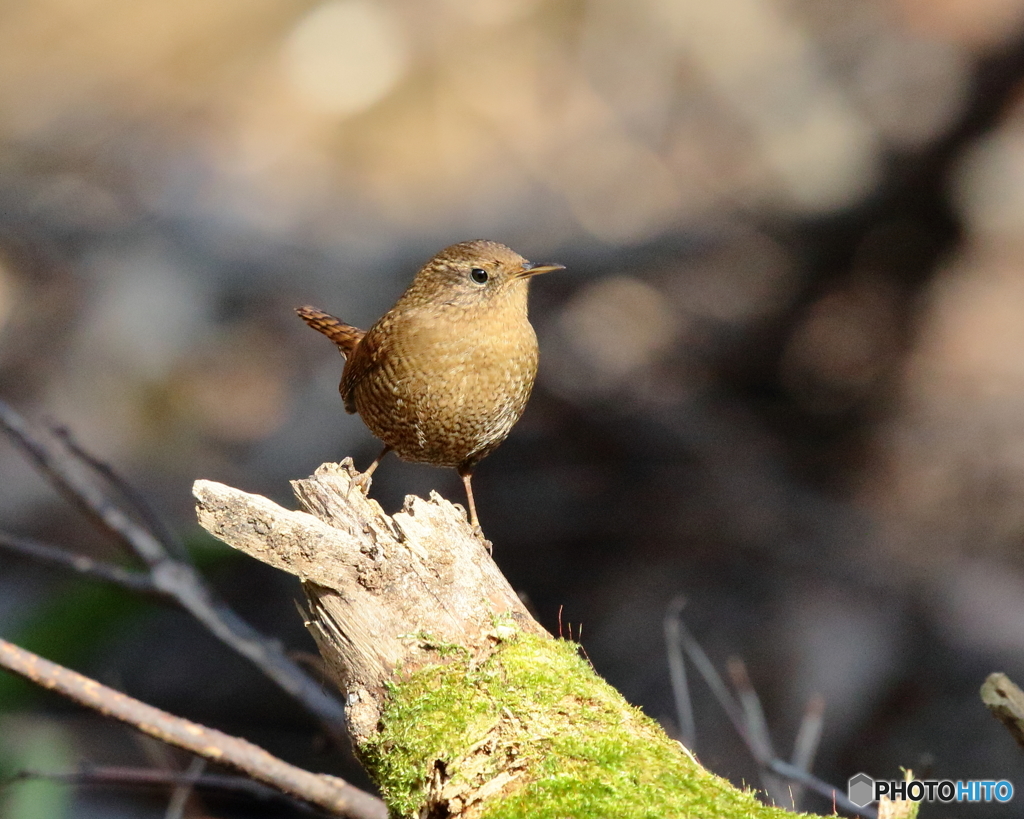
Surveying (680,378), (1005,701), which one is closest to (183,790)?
(1005,701)

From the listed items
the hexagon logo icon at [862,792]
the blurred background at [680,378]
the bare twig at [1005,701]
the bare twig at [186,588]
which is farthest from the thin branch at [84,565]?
the bare twig at [1005,701]

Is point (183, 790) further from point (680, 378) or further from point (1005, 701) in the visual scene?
point (680, 378)

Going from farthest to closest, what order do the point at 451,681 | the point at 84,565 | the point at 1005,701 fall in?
the point at 84,565 < the point at 451,681 < the point at 1005,701

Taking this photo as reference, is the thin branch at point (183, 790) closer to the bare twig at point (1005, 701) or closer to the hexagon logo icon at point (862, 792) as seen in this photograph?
the hexagon logo icon at point (862, 792)

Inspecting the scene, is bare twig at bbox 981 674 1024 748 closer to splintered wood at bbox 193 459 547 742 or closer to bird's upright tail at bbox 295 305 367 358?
splintered wood at bbox 193 459 547 742

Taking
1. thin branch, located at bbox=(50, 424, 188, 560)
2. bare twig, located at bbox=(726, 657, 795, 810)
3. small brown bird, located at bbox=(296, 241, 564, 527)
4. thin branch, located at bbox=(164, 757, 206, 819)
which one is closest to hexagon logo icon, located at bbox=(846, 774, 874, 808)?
bare twig, located at bbox=(726, 657, 795, 810)

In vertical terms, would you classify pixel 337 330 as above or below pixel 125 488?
above
